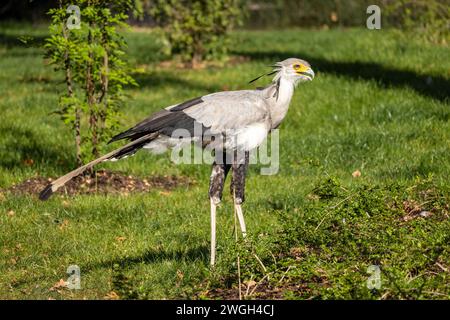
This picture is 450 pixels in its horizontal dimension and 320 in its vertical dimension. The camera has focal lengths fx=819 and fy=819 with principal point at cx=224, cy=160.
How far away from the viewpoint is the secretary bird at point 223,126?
6.16 meters

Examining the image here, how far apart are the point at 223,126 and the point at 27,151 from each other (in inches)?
171

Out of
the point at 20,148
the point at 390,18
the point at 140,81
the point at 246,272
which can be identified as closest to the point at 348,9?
the point at 390,18

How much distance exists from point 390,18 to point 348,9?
4712 millimetres

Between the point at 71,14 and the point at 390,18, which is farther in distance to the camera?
the point at 390,18

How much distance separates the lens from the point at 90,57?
28.0 feet

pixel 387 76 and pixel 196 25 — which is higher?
pixel 196 25

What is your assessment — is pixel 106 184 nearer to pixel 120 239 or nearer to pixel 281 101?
pixel 120 239

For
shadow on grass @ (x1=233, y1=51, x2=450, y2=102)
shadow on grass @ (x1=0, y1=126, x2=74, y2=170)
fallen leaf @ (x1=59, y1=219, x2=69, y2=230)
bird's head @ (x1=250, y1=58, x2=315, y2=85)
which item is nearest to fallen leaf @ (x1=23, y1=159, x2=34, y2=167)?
shadow on grass @ (x1=0, y1=126, x2=74, y2=170)

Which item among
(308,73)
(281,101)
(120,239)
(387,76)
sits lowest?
(120,239)

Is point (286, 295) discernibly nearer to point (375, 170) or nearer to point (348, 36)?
point (375, 170)

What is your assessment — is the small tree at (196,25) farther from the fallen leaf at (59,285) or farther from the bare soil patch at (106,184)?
the fallen leaf at (59,285)

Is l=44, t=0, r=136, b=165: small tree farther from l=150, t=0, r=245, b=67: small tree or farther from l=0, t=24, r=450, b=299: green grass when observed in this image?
l=150, t=0, r=245, b=67: small tree

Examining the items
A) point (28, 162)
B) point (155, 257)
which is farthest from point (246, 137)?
point (28, 162)

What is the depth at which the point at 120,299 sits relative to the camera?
5031 mm
